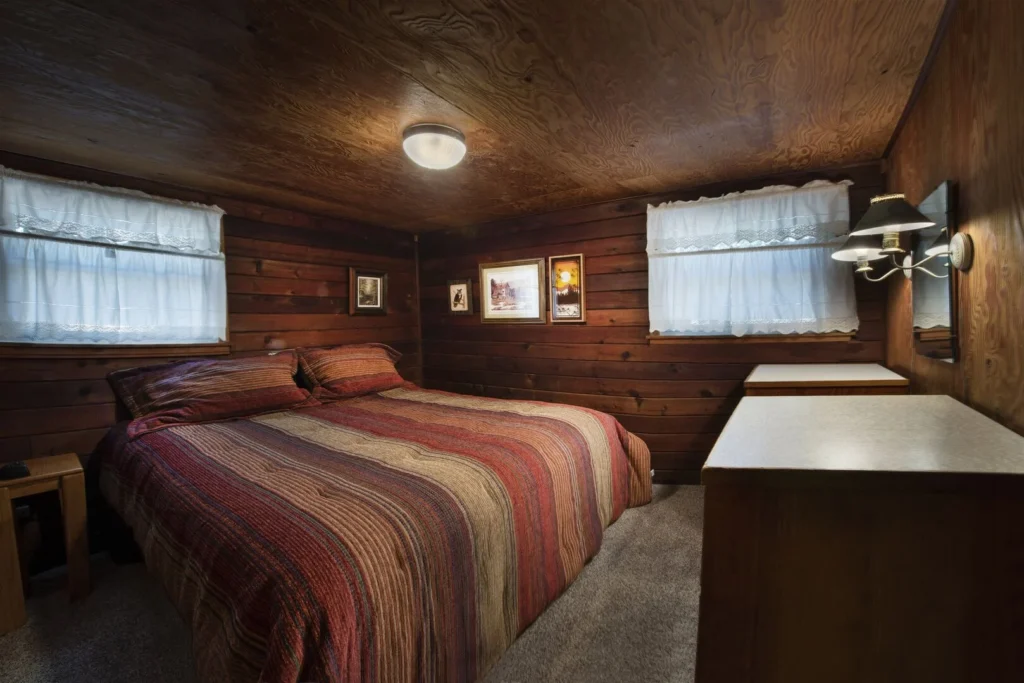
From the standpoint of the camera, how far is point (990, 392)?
1.20 metres

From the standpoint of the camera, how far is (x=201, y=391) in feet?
7.96

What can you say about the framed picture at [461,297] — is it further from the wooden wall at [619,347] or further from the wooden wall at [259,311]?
the wooden wall at [259,311]

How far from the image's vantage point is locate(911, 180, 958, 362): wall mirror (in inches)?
56.2

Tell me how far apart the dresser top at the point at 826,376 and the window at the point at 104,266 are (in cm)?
323

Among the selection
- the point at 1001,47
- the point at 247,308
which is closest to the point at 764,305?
the point at 1001,47

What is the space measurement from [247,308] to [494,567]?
2599mm

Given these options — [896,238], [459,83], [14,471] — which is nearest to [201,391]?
[14,471]

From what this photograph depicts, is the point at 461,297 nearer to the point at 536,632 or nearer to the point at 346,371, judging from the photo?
the point at 346,371

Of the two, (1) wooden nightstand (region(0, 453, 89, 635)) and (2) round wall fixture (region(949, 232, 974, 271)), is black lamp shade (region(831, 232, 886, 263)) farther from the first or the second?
(1) wooden nightstand (region(0, 453, 89, 635))

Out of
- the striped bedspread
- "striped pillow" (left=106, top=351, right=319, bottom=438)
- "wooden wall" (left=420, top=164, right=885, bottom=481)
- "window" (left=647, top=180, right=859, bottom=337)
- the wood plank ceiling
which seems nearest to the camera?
the striped bedspread

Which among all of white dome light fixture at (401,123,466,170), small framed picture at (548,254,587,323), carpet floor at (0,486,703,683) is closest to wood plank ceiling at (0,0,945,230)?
white dome light fixture at (401,123,466,170)

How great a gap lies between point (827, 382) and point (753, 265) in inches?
42.0

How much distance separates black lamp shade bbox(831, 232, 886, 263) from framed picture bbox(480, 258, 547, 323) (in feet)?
6.62

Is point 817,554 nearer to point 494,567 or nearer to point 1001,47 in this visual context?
point 494,567
